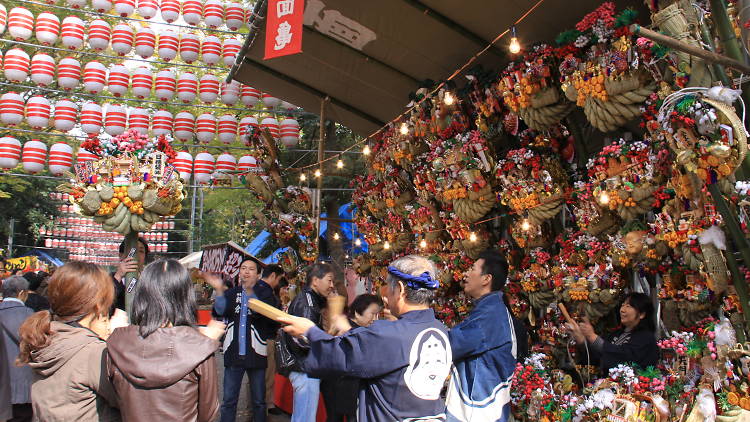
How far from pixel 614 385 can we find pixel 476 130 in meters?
2.78

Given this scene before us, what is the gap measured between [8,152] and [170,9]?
12.5 ft

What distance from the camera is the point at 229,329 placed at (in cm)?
537

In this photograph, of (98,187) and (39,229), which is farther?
(39,229)

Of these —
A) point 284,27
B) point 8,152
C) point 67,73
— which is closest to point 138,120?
point 67,73

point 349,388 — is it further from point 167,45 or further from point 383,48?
point 167,45

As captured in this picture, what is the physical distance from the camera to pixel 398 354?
2.53 meters

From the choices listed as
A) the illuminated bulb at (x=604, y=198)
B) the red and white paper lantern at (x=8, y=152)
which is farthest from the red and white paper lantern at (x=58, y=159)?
the illuminated bulb at (x=604, y=198)

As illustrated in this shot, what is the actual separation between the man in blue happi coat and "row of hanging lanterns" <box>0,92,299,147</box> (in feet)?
25.0

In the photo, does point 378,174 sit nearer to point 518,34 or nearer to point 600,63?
point 518,34

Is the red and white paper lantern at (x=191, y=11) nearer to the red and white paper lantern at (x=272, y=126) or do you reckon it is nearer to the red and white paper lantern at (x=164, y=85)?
the red and white paper lantern at (x=164, y=85)

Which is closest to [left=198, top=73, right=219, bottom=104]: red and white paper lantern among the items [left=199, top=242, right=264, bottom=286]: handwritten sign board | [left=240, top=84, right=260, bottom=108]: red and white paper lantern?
[left=240, top=84, right=260, bottom=108]: red and white paper lantern

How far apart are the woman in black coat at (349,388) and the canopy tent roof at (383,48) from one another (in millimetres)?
2593

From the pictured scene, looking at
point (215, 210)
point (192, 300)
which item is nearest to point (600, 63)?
point (192, 300)

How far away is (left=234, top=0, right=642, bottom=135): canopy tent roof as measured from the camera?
5086mm
